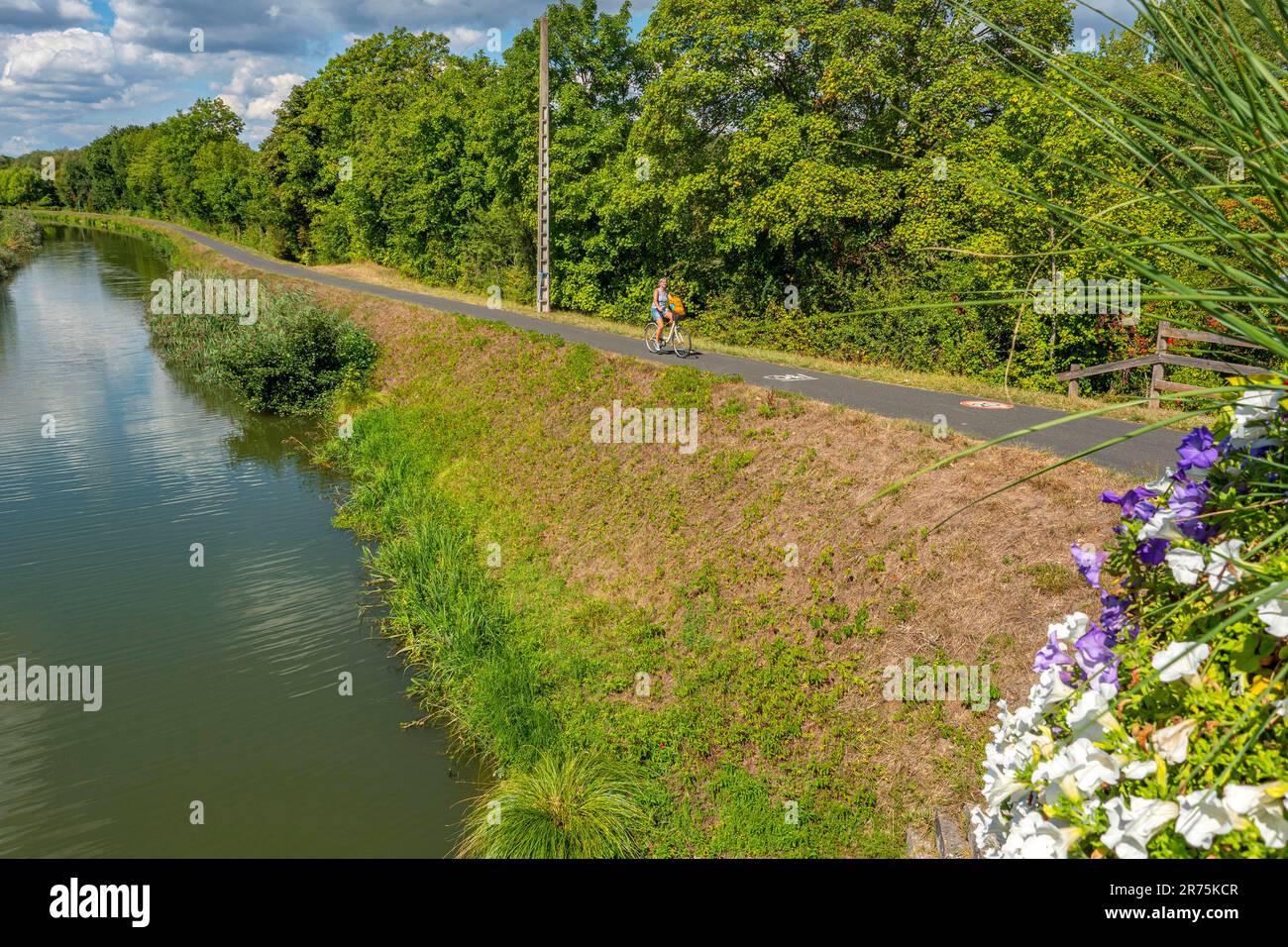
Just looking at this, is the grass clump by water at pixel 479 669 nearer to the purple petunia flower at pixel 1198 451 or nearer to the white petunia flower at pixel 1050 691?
the white petunia flower at pixel 1050 691

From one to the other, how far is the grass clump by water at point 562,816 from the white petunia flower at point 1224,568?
19.6ft

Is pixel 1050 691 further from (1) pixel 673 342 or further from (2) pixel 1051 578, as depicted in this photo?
(1) pixel 673 342

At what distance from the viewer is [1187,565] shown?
1.72 metres

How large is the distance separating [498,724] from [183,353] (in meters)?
24.7

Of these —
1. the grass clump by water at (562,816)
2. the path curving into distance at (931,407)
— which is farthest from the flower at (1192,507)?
the grass clump by water at (562,816)

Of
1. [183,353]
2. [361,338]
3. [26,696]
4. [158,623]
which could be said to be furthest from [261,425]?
[26,696]

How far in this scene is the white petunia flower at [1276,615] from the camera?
55.9 inches

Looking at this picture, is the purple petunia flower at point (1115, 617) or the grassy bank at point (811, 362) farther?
the grassy bank at point (811, 362)

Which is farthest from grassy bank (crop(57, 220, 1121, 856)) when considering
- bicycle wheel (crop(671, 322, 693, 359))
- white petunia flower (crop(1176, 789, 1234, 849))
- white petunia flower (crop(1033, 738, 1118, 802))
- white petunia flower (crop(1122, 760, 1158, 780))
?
white petunia flower (crop(1176, 789, 1234, 849))

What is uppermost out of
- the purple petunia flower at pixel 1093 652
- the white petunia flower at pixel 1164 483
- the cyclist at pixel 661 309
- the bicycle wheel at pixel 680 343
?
the cyclist at pixel 661 309

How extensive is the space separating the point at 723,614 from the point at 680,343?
1019 cm

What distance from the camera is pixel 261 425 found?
2181cm

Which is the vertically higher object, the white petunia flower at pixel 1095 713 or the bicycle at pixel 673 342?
the bicycle at pixel 673 342

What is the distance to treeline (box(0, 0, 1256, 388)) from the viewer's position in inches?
707
